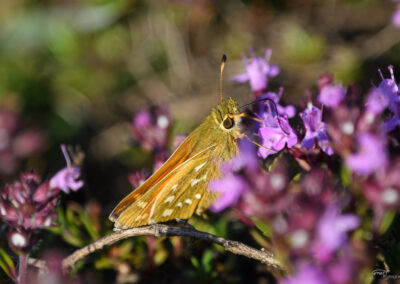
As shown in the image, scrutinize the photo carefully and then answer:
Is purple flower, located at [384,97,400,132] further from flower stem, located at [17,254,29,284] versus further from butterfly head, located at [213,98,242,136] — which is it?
flower stem, located at [17,254,29,284]

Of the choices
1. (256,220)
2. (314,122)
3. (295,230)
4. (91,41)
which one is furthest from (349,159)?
(91,41)

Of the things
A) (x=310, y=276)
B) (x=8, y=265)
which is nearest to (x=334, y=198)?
(x=310, y=276)

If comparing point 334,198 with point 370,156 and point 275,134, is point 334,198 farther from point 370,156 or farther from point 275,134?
point 275,134

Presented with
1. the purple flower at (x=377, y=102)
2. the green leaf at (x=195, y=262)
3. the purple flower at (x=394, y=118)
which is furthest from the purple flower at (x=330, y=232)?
the green leaf at (x=195, y=262)

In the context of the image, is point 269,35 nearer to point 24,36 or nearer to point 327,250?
point 24,36

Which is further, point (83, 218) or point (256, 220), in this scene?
point (83, 218)

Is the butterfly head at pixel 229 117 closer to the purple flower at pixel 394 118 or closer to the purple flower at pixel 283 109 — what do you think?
the purple flower at pixel 283 109
